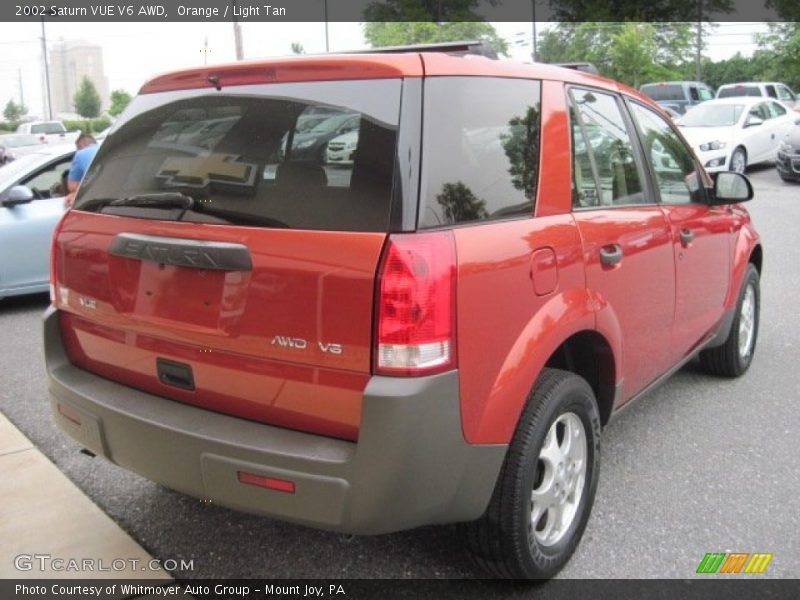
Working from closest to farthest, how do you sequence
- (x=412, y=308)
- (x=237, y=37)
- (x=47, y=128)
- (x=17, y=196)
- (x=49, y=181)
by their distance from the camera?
(x=412, y=308) → (x=17, y=196) → (x=49, y=181) → (x=237, y=37) → (x=47, y=128)

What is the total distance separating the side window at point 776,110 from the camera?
Result: 17331mm

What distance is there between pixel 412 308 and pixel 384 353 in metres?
0.15

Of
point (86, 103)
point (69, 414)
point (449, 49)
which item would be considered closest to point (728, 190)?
point (449, 49)

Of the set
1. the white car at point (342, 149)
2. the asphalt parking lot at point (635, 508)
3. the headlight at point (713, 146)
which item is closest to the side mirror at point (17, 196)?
the asphalt parking lot at point (635, 508)

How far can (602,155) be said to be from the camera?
10.5 feet

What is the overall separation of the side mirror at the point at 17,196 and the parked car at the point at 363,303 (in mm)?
4410

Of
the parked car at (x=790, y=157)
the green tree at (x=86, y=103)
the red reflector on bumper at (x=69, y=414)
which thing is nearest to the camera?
the red reflector on bumper at (x=69, y=414)

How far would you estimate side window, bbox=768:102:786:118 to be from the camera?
17331 millimetres

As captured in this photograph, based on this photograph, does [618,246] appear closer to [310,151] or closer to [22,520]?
[310,151]

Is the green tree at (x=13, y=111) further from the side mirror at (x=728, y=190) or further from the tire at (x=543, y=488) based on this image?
the tire at (x=543, y=488)

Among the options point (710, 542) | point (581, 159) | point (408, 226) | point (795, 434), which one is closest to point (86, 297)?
point (408, 226)

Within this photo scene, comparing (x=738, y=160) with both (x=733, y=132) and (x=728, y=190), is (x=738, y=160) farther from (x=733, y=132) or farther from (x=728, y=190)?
(x=728, y=190)

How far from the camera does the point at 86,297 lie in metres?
2.76

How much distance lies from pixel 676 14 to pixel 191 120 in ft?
172
